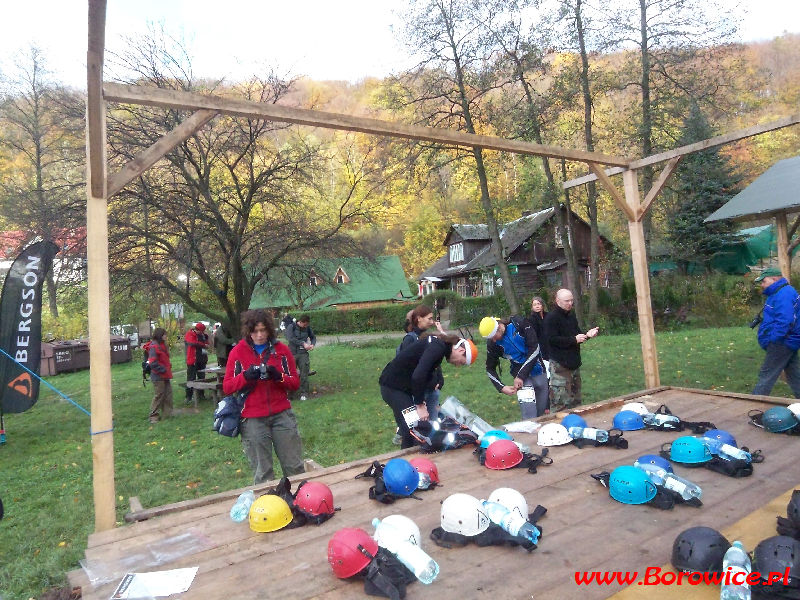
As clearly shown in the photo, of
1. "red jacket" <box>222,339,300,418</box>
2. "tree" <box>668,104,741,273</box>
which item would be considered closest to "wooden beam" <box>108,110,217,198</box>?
"red jacket" <box>222,339,300,418</box>

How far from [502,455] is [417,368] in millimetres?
1028

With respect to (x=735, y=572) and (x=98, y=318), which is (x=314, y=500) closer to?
(x=98, y=318)

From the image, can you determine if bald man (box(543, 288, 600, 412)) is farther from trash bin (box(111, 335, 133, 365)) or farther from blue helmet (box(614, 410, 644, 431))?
trash bin (box(111, 335, 133, 365))

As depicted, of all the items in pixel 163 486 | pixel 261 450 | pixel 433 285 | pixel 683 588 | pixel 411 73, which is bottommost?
pixel 163 486

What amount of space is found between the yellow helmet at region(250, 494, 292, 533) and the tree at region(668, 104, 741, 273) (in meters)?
27.4

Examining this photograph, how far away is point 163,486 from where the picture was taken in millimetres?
6867

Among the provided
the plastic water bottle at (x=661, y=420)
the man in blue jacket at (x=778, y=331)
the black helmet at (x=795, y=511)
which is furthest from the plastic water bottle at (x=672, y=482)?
the man in blue jacket at (x=778, y=331)

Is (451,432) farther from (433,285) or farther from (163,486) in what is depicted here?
(433,285)

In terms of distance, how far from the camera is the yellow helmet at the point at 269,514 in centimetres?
342

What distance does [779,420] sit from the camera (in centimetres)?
478

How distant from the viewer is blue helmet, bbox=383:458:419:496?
382 centimetres

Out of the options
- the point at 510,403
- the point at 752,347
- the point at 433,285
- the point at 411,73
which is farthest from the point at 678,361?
the point at 433,285

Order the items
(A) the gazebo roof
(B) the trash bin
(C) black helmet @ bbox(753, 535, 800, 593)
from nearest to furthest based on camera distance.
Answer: (C) black helmet @ bbox(753, 535, 800, 593), (A) the gazebo roof, (B) the trash bin

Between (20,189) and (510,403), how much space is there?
12146 millimetres
